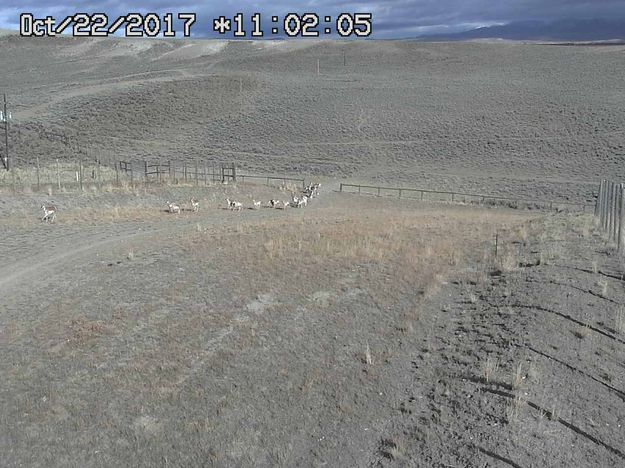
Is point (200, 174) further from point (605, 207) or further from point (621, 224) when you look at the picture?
point (621, 224)

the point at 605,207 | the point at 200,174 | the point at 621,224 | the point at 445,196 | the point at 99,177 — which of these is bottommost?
the point at 445,196

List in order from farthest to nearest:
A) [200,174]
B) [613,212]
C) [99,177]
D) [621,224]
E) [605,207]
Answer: [200,174]
[99,177]
[605,207]
[613,212]
[621,224]

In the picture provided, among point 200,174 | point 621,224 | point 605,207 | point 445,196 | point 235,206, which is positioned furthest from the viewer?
point 200,174

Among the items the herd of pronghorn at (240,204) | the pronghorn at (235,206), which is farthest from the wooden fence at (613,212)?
the herd of pronghorn at (240,204)

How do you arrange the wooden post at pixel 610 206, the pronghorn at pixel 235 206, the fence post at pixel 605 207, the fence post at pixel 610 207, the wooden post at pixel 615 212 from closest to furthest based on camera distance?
the wooden post at pixel 615 212, the fence post at pixel 610 207, the wooden post at pixel 610 206, the fence post at pixel 605 207, the pronghorn at pixel 235 206

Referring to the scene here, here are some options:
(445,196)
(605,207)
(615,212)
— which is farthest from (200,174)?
(615,212)

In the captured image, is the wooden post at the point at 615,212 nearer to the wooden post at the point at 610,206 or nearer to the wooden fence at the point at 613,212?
the wooden fence at the point at 613,212

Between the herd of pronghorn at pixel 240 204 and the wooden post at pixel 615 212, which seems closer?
the wooden post at pixel 615 212

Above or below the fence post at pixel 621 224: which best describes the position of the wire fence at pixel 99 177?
below

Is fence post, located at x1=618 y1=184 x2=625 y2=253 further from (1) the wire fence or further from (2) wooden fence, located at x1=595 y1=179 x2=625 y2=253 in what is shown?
(1) the wire fence
